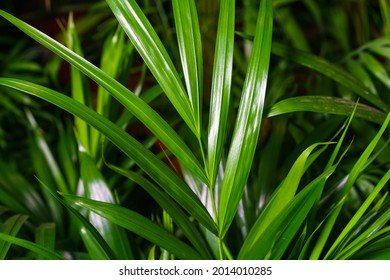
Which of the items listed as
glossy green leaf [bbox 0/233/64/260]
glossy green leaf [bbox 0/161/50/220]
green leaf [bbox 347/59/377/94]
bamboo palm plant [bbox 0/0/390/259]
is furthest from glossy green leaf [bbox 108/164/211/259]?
green leaf [bbox 347/59/377/94]

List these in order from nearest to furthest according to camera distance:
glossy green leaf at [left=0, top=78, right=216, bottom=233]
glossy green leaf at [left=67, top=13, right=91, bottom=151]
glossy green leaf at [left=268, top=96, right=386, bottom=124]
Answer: glossy green leaf at [left=0, top=78, right=216, bottom=233]
glossy green leaf at [left=268, top=96, right=386, bottom=124]
glossy green leaf at [left=67, top=13, right=91, bottom=151]

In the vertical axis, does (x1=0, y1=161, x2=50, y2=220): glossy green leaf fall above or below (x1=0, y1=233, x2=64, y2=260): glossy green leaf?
above

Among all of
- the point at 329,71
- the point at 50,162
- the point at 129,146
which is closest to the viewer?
the point at 129,146

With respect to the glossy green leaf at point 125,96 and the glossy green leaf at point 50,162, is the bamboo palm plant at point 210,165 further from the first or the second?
the glossy green leaf at point 50,162

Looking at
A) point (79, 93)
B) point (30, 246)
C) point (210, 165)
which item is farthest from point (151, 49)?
point (79, 93)

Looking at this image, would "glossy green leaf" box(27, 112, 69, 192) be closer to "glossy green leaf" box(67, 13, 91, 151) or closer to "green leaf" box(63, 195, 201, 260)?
"glossy green leaf" box(67, 13, 91, 151)

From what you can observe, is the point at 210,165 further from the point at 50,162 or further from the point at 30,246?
the point at 50,162
